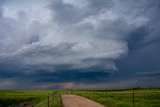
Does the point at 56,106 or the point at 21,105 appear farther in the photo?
the point at 21,105

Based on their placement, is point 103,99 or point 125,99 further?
point 125,99

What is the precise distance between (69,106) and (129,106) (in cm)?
947

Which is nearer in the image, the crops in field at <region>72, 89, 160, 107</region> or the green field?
the crops in field at <region>72, 89, 160, 107</region>

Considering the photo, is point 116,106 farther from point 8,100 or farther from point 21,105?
point 8,100

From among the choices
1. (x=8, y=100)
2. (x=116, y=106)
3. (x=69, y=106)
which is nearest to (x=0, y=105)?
(x=8, y=100)

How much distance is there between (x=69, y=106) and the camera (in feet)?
149

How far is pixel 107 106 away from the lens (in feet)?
142

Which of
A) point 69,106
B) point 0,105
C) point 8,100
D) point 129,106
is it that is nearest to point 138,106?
point 129,106

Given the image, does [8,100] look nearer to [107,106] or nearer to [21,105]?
[21,105]

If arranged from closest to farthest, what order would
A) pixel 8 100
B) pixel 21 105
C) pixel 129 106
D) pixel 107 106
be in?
pixel 129 106 < pixel 107 106 < pixel 21 105 < pixel 8 100

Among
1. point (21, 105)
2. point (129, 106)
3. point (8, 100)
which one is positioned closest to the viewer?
point (129, 106)

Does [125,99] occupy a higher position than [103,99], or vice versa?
[103,99]

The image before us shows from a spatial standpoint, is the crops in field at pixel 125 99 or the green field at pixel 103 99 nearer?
the crops in field at pixel 125 99

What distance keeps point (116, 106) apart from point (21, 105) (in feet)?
201
